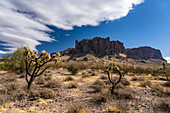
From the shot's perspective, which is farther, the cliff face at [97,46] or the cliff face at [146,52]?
the cliff face at [146,52]

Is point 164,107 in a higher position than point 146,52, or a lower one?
lower

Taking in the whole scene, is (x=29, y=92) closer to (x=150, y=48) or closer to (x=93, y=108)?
(x=93, y=108)

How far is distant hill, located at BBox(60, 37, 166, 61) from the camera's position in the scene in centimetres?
12512

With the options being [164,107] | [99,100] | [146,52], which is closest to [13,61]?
[99,100]

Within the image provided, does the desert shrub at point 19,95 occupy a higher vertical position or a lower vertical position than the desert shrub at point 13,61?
lower

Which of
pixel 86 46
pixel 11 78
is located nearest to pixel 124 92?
pixel 11 78

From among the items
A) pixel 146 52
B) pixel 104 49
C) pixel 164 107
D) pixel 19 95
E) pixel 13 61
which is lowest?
pixel 164 107

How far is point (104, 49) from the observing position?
137m

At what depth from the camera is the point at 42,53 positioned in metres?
7.50

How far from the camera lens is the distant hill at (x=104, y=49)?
125125mm

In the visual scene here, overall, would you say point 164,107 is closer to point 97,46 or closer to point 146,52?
point 97,46

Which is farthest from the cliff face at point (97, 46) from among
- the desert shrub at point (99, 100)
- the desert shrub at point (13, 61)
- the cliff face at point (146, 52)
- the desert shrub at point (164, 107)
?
the desert shrub at point (164, 107)

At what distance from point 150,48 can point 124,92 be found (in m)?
228

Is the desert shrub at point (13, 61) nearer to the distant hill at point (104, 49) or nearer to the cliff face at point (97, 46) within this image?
the distant hill at point (104, 49)
